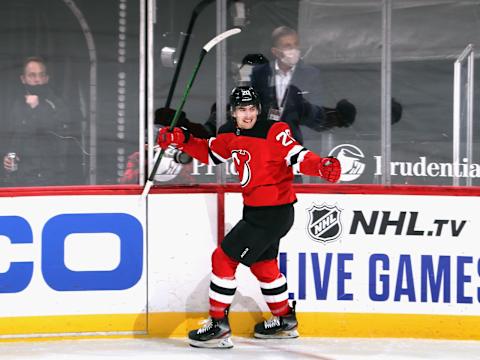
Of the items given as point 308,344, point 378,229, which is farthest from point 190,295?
point 378,229

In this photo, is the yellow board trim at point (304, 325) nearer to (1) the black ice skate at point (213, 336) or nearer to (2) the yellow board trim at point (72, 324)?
(2) the yellow board trim at point (72, 324)

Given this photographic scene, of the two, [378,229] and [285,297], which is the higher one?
[378,229]

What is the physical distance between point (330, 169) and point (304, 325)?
0.88 metres

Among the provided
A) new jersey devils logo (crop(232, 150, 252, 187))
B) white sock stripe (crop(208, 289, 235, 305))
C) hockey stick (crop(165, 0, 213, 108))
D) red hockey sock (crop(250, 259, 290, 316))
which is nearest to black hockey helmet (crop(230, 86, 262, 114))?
new jersey devils logo (crop(232, 150, 252, 187))

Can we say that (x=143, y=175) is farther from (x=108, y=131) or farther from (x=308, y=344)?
(x=308, y=344)

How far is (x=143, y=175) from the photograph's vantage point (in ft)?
16.3

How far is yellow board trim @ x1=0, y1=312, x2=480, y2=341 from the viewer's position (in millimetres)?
4871

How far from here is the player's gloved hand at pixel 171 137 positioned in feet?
15.7

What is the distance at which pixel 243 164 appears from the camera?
478 centimetres

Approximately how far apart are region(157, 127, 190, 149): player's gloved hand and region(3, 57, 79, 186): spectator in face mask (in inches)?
17.0

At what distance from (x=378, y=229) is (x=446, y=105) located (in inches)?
26.5

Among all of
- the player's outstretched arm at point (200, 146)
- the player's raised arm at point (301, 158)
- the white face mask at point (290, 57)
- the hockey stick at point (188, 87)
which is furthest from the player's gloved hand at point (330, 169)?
the hockey stick at point (188, 87)

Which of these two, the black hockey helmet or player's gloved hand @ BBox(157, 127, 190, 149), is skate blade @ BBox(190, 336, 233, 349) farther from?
the black hockey helmet

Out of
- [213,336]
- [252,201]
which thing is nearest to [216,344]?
[213,336]
